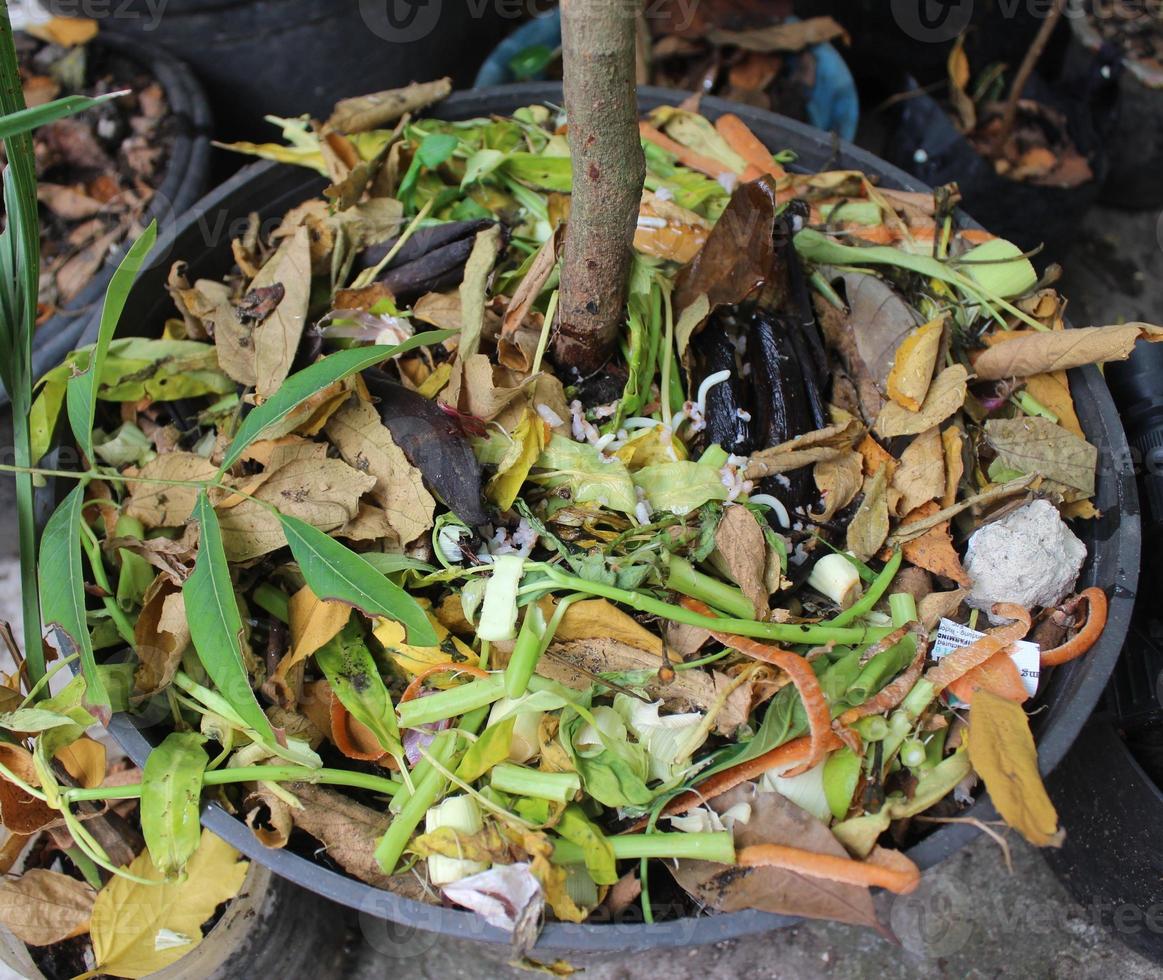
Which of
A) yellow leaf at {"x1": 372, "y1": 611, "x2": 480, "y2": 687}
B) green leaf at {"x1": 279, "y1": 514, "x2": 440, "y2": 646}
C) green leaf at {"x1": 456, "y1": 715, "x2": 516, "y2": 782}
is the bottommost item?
green leaf at {"x1": 456, "y1": 715, "x2": 516, "y2": 782}

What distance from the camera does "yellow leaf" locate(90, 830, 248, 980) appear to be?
100cm

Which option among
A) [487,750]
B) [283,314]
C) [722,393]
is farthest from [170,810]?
[722,393]

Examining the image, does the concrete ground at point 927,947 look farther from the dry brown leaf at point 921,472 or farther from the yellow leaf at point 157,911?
the dry brown leaf at point 921,472

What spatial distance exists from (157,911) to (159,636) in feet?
0.96

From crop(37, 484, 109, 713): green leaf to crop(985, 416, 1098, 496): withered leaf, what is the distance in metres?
0.91

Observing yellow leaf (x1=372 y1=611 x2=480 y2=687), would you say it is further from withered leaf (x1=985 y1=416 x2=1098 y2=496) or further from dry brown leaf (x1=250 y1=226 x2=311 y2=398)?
withered leaf (x1=985 y1=416 x2=1098 y2=496)

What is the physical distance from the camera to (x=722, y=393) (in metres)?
1.05

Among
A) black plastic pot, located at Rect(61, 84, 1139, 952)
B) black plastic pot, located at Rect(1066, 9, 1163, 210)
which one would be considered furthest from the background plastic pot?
black plastic pot, located at Rect(1066, 9, 1163, 210)

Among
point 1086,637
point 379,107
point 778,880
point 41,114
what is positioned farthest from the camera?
point 379,107

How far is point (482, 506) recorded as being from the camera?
94 cm

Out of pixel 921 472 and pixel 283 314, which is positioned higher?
pixel 283 314

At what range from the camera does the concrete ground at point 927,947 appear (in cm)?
130

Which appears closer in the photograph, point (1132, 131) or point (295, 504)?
point (295, 504)

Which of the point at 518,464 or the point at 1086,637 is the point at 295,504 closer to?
the point at 518,464
